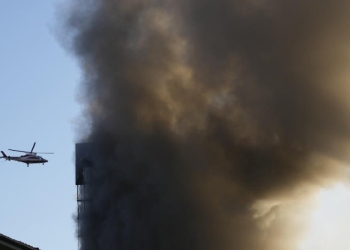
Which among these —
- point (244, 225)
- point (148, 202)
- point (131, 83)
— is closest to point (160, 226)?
point (148, 202)

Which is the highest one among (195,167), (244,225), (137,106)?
(137,106)

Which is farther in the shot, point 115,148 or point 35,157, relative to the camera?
point 35,157

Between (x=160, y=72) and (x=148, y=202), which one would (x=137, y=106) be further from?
(x=148, y=202)

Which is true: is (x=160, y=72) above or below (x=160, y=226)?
above

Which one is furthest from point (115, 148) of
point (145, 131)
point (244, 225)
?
point (244, 225)

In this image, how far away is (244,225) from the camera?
72.8m

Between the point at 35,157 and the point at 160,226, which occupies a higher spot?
the point at 35,157

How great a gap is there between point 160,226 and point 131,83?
1382cm

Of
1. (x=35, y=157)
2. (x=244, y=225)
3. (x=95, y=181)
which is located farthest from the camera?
(x=35, y=157)

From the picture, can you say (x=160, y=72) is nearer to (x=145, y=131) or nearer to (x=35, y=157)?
(x=145, y=131)

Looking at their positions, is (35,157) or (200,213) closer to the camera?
(200,213)

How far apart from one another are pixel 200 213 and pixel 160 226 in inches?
158

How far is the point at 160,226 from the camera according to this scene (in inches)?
2918

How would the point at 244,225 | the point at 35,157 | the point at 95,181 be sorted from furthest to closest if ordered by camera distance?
1. the point at 35,157
2. the point at 95,181
3. the point at 244,225
